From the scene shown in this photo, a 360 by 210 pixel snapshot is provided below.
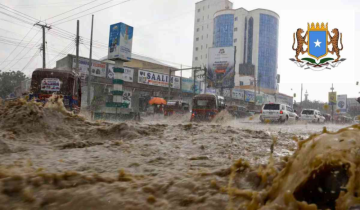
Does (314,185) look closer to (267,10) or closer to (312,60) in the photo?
(312,60)

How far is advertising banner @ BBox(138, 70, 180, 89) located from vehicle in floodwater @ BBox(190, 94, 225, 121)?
41.1 ft

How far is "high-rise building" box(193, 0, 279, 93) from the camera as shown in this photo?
206ft

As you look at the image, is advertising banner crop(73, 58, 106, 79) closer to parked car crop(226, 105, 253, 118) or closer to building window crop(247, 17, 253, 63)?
parked car crop(226, 105, 253, 118)

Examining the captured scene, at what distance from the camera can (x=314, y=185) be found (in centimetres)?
183

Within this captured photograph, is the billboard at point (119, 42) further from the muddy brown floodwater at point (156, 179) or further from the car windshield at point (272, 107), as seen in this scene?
the muddy brown floodwater at point (156, 179)

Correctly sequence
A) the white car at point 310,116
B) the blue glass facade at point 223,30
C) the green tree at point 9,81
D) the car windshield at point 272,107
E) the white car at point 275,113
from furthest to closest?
1. the blue glass facade at point 223,30
2. the green tree at point 9,81
3. the white car at point 310,116
4. the car windshield at point 272,107
5. the white car at point 275,113

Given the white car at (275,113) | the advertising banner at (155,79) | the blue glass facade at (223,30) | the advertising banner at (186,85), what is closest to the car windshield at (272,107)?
the white car at (275,113)

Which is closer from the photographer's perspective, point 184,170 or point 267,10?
point 184,170

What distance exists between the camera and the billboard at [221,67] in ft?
107

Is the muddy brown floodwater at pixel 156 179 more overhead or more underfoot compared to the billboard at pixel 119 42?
more underfoot

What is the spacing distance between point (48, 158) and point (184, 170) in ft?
6.58

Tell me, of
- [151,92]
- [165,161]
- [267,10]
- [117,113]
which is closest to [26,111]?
[165,161]

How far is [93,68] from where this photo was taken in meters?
24.8

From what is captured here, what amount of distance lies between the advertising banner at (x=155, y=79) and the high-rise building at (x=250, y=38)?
3175 cm
